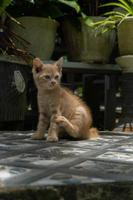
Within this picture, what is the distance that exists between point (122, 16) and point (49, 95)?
137 centimetres

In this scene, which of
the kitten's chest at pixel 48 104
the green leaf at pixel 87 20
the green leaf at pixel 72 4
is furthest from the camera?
the green leaf at pixel 87 20

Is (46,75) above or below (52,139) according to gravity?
above

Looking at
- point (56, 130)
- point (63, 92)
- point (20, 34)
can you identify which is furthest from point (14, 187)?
point (20, 34)

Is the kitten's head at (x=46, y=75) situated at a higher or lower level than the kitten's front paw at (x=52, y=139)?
higher

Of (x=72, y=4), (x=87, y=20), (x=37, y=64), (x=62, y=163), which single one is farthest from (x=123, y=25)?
(x=62, y=163)

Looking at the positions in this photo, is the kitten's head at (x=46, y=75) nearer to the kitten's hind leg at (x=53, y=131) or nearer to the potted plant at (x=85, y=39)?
the kitten's hind leg at (x=53, y=131)

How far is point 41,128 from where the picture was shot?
8.18 ft

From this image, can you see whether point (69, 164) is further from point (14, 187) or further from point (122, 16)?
point (122, 16)

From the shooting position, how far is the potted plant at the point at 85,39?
3.61 metres

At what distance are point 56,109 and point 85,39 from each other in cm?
135

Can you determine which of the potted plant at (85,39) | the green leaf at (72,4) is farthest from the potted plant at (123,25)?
the green leaf at (72,4)

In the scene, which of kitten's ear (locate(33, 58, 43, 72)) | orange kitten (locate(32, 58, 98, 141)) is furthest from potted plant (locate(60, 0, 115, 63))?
kitten's ear (locate(33, 58, 43, 72))

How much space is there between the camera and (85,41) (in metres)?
3.64

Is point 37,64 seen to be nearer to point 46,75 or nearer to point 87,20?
point 46,75
